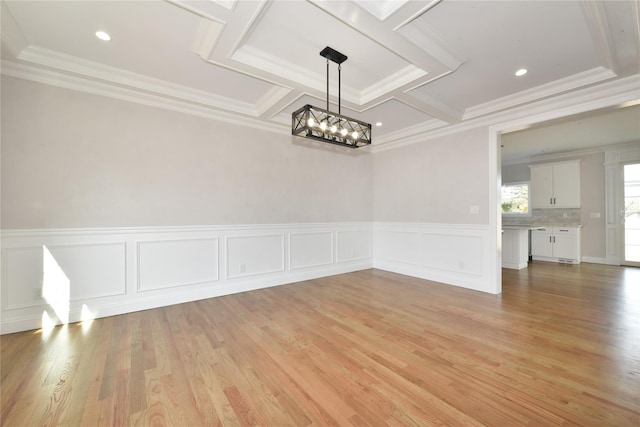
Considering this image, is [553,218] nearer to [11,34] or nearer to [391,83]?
[391,83]

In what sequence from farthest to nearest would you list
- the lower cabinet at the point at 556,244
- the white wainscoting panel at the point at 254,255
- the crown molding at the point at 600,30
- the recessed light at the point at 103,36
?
the lower cabinet at the point at 556,244 → the white wainscoting panel at the point at 254,255 → the recessed light at the point at 103,36 → the crown molding at the point at 600,30

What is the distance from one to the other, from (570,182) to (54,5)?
9.99 m

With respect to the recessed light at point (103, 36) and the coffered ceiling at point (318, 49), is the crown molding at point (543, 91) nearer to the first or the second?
the coffered ceiling at point (318, 49)

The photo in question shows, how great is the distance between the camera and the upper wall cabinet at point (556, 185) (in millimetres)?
6715

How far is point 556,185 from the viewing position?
7.02 metres

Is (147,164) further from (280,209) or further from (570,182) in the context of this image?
(570,182)

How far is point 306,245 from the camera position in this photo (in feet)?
16.4

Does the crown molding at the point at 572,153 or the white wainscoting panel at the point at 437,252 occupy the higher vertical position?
the crown molding at the point at 572,153

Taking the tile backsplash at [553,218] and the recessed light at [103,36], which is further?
the tile backsplash at [553,218]

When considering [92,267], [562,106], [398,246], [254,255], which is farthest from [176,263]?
[562,106]

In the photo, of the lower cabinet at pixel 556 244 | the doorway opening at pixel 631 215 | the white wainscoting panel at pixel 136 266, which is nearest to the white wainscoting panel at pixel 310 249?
the white wainscoting panel at pixel 136 266

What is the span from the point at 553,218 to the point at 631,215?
140 cm

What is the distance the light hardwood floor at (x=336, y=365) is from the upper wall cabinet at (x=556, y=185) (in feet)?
14.0

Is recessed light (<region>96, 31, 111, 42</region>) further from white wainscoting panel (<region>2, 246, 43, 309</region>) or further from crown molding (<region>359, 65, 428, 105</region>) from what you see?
crown molding (<region>359, 65, 428, 105</region>)
